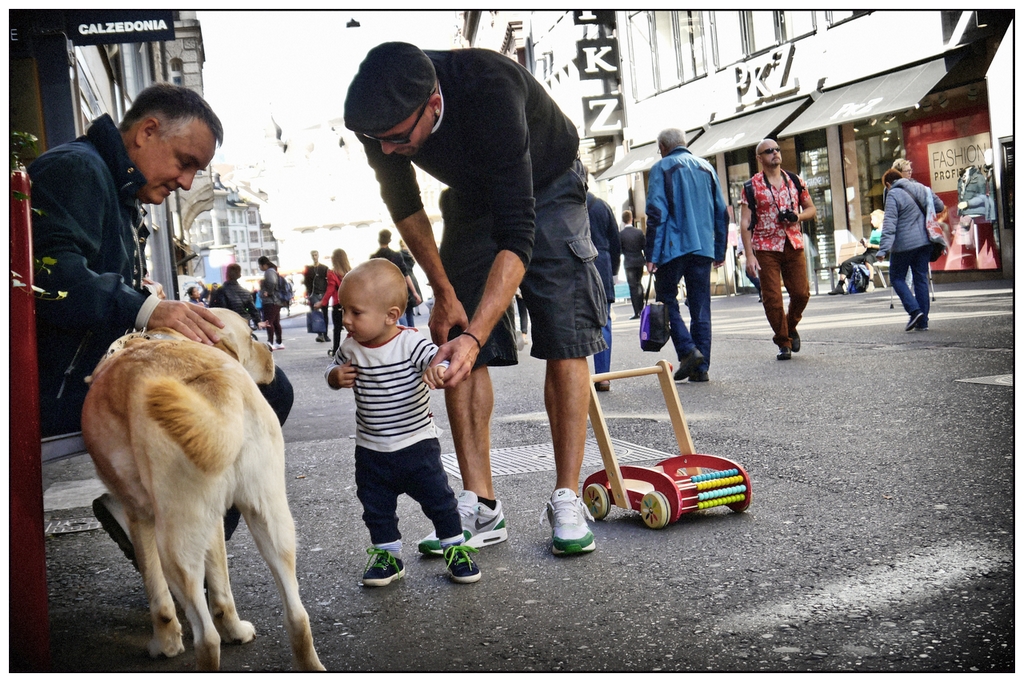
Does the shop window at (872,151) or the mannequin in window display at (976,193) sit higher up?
the shop window at (872,151)

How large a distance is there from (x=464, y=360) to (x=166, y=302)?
645mm

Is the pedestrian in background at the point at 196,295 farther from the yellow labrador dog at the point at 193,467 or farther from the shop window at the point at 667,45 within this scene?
the shop window at the point at 667,45

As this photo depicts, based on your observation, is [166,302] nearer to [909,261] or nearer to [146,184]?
[146,184]

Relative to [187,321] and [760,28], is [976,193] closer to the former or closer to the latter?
[760,28]

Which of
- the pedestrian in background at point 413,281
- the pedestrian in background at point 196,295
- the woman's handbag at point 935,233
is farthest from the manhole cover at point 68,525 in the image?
the woman's handbag at point 935,233

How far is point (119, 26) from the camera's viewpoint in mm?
1991

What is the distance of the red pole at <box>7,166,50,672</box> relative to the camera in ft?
6.11

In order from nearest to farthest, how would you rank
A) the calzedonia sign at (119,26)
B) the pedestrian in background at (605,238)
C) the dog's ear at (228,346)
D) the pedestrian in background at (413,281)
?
the calzedonia sign at (119,26) → the dog's ear at (228,346) → the pedestrian in background at (413,281) → the pedestrian in background at (605,238)

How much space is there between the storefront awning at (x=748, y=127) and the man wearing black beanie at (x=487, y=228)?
1.23 ft

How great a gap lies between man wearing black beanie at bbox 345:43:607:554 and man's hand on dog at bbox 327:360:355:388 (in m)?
0.25

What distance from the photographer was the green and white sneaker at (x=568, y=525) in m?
2.66

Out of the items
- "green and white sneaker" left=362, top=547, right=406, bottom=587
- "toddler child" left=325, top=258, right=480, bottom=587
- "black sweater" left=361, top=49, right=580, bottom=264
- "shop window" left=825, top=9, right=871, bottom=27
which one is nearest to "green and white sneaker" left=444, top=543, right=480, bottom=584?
"toddler child" left=325, top=258, right=480, bottom=587

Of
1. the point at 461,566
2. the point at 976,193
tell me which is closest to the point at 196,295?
the point at 461,566

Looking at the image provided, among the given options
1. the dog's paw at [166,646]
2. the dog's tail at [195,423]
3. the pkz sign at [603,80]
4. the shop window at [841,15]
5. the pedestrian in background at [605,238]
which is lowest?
the dog's paw at [166,646]
